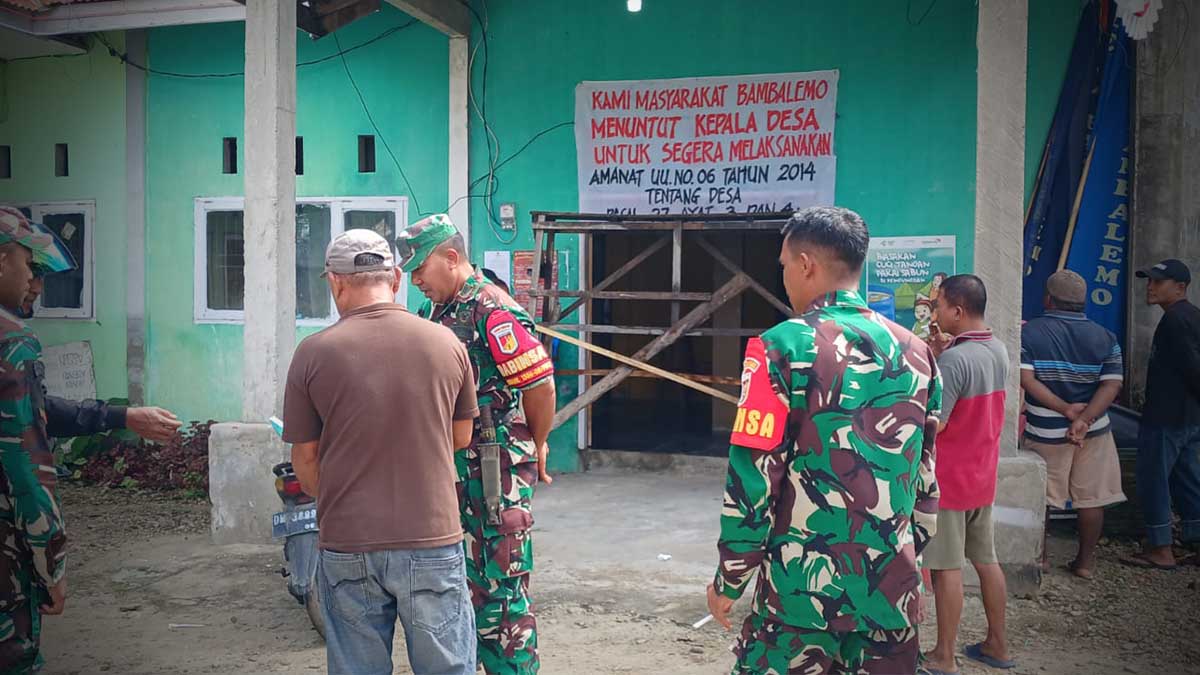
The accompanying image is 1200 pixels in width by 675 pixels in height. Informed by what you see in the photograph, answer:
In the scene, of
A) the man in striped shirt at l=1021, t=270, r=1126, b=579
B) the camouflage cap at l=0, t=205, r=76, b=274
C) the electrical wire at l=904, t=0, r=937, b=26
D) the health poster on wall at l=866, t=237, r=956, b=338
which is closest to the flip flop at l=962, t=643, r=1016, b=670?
the man in striped shirt at l=1021, t=270, r=1126, b=579

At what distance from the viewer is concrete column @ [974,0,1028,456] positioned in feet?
18.0

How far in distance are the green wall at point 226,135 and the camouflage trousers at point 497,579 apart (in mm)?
5805

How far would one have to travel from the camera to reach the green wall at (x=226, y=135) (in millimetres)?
9188

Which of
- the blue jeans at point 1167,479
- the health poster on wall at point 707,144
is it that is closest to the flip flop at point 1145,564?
the blue jeans at point 1167,479

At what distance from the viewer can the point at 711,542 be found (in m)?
6.54

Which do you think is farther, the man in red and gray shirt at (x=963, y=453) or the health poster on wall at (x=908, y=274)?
the health poster on wall at (x=908, y=274)

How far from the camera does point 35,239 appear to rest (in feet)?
10.6

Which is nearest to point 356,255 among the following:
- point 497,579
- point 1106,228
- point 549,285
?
point 497,579

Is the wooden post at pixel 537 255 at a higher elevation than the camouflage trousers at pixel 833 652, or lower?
higher

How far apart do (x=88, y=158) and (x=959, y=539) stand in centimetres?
960

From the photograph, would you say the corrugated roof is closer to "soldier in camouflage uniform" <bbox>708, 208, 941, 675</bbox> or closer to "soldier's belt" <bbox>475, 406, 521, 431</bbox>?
"soldier's belt" <bbox>475, 406, 521, 431</bbox>

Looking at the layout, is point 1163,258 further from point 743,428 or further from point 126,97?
point 126,97

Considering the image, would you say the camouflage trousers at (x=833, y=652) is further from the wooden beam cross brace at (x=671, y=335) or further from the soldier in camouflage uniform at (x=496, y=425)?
the wooden beam cross brace at (x=671, y=335)

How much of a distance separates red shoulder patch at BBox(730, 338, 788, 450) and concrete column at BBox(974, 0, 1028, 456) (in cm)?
337
